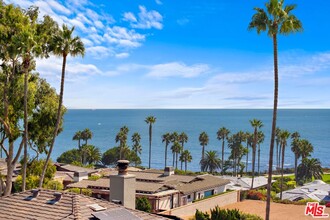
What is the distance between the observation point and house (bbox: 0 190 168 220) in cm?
1377

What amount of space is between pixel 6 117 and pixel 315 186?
51.4m

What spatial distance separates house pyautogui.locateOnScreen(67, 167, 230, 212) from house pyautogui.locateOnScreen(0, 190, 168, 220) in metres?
21.4

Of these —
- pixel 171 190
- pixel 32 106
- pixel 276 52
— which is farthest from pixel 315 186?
pixel 32 106

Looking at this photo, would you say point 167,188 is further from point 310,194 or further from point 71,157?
point 71,157

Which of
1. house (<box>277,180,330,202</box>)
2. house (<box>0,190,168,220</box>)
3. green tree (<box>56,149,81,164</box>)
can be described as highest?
house (<box>0,190,168,220</box>)

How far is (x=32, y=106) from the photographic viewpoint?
93.9ft

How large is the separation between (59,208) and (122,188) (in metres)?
3.22

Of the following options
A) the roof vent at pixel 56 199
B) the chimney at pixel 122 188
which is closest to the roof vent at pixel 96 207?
the roof vent at pixel 56 199

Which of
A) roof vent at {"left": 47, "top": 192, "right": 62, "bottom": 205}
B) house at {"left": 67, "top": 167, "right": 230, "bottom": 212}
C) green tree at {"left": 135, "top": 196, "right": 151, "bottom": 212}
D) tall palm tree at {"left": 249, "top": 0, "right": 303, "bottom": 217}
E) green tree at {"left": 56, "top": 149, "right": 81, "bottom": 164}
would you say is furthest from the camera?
green tree at {"left": 56, "top": 149, "right": 81, "bottom": 164}

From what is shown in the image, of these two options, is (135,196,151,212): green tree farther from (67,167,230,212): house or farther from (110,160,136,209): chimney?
(110,160,136,209): chimney

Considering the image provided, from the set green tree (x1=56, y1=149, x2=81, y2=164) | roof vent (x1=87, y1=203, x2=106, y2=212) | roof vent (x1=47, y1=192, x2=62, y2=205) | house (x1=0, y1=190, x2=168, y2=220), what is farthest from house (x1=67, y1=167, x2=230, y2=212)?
green tree (x1=56, y1=149, x2=81, y2=164)

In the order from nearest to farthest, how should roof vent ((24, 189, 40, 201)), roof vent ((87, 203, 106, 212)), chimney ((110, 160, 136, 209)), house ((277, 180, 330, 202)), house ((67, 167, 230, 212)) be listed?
roof vent ((87, 203, 106, 212)) < roof vent ((24, 189, 40, 201)) < chimney ((110, 160, 136, 209)) < house ((67, 167, 230, 212)) < house ((277, 180, 330, 202))

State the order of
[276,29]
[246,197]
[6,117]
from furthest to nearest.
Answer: [246,197] → [6,117] → [276,29]

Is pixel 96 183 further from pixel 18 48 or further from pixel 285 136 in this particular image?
pixel 285 136
